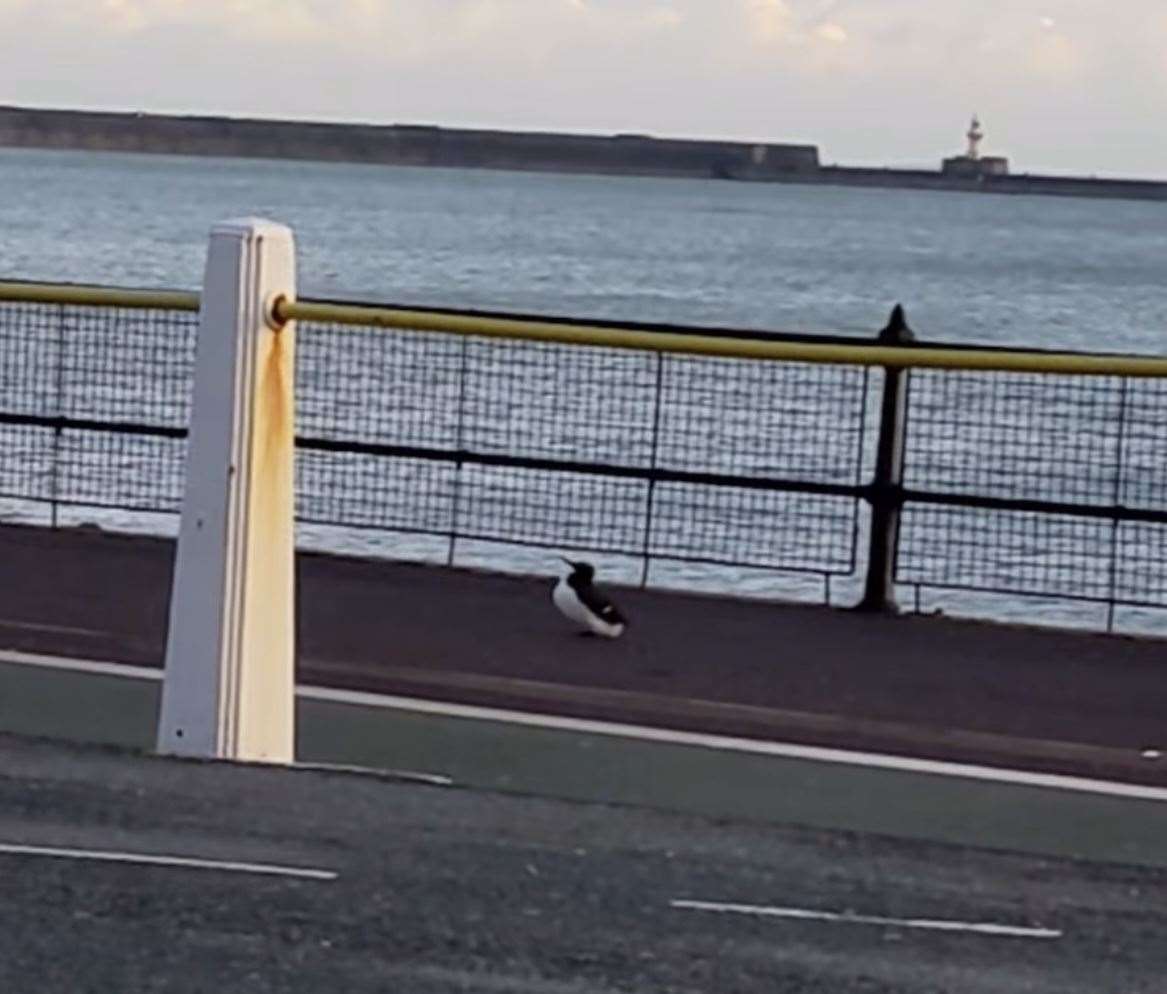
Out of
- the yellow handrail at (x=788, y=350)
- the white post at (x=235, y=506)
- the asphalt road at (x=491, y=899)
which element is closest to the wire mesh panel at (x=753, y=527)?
the yellow handrail at (x=788, y=350)

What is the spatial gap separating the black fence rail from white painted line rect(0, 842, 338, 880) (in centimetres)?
614

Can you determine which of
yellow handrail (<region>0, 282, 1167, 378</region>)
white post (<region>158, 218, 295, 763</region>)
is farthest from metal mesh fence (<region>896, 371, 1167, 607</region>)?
white post (<region>158, 218, 295, 763</region>)

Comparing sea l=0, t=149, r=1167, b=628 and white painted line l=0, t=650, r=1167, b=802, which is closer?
white painted line l=0, t=650, r=1167, b=802

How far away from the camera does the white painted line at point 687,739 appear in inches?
355

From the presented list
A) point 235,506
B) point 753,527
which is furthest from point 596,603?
point 753,527

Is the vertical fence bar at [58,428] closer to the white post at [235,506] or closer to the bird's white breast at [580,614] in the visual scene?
the bird's white breast at [580,614]

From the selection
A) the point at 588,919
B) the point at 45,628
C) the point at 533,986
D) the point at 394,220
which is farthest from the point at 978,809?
the point at 394,220

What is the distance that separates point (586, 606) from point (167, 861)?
12.5 feet

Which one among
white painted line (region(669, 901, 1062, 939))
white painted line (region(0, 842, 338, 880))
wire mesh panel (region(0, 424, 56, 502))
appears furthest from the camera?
wire mesh panel (region(0, 424, 56, 502))

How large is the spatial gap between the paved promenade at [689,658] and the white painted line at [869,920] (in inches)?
79.8

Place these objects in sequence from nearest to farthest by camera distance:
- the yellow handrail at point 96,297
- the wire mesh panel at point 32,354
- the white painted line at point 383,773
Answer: the white painted line at point 383,773, the yellow handrail at point 96,297, the wire mesh panel at point 32,354

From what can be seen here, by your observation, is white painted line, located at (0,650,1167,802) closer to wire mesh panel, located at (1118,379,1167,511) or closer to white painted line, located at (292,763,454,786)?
white painted line, located at (292,763,454,786)

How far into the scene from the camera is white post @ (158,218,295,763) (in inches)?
336

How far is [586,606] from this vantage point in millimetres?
11211
